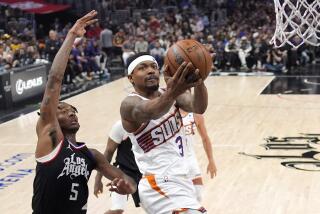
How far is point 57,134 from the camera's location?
133 inches

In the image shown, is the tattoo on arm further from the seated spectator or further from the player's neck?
the seated spectator

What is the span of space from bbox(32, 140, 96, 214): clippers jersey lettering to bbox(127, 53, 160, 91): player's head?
2.13 feet

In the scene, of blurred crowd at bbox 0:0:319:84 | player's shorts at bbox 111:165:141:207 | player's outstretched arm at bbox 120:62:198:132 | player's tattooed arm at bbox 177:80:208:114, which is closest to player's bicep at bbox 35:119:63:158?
player's outstretched arm at bbox 120:62:198:132

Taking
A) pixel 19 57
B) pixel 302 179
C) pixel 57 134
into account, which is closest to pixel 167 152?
pixel 57 134

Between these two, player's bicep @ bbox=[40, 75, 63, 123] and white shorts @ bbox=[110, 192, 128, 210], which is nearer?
player's bicep @ bbox=[40, 75, 63, 123]

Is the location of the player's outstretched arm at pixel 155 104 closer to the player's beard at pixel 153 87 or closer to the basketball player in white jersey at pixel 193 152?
the player's beard at pixel 153 87

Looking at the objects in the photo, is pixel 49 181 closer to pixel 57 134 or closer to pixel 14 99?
pixel 57 134

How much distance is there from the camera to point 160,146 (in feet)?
13.1

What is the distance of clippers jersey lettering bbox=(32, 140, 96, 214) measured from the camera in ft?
11.2

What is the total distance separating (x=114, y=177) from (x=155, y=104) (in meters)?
0.57

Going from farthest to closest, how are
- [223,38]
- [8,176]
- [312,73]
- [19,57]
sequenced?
[223,38] → [312,73] → [19,57] → [8,176]

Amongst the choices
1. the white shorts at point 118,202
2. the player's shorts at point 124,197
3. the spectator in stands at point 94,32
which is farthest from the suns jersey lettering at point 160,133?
the spectator in stands at point 94,32

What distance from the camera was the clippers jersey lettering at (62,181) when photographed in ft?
11.2

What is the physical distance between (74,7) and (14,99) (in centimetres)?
1305
